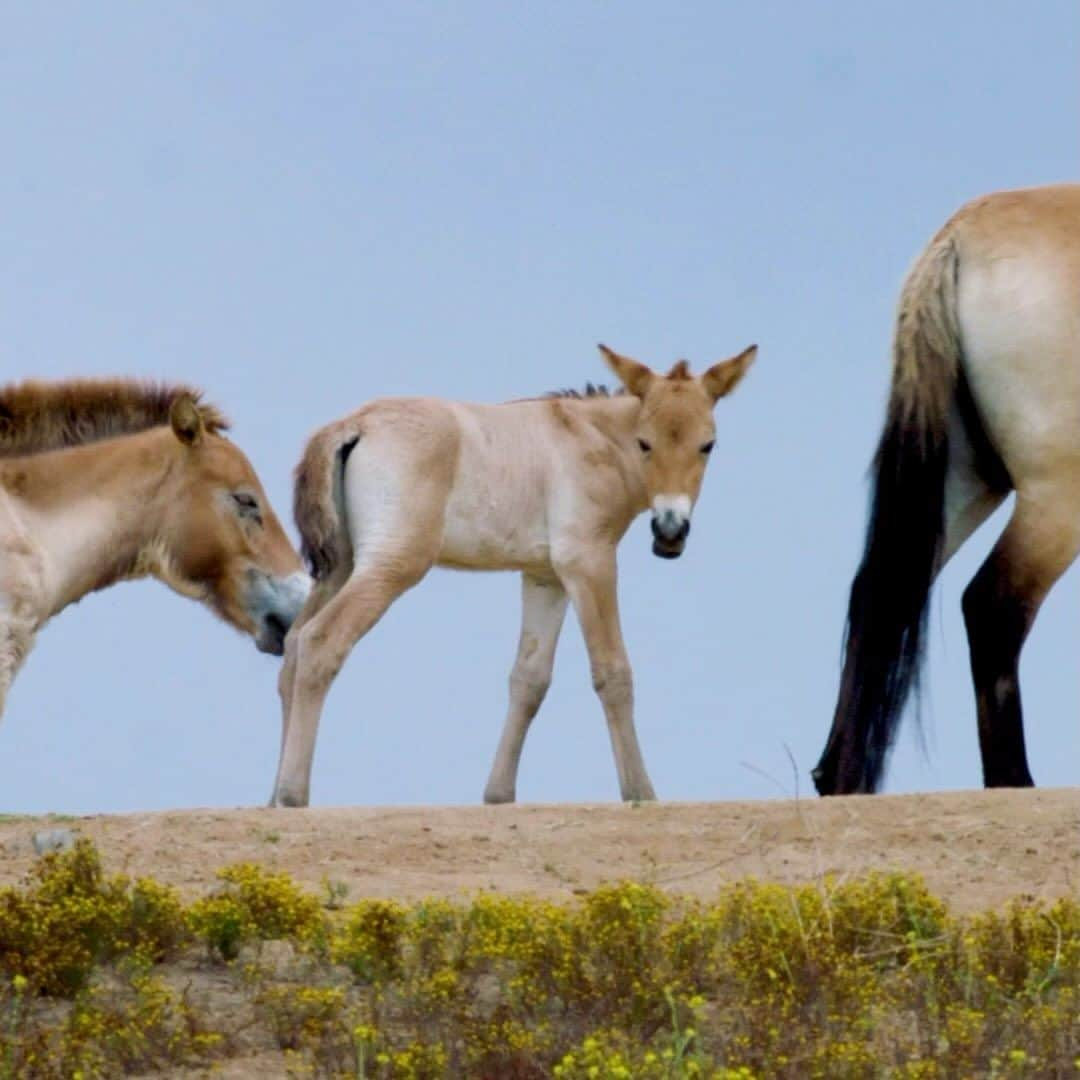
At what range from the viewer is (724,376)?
12281 millimetres

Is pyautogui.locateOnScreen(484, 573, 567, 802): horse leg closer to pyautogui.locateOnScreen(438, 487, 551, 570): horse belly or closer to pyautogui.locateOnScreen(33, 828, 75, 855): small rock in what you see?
pyautogui.locateOnScreen(438, 487, 551, 570): horse belly

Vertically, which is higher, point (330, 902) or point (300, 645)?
point (300, 645)

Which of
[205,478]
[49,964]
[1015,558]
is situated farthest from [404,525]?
[49,964]

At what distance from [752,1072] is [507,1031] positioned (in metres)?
0.73

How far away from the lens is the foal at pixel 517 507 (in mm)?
11586

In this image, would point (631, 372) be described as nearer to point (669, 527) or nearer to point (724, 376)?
point (724, 376)

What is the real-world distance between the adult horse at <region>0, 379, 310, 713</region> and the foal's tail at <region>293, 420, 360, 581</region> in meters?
0.81

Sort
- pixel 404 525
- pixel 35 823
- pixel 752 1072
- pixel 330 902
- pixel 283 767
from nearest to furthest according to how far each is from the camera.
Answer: pixel 752 1072 < pixel 330 902 < pixel 35 823 < pixel 283 767 < pixel 404 525

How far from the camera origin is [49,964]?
722 centimetres

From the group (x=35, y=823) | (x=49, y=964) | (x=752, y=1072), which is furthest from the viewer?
(x=35, y=823)

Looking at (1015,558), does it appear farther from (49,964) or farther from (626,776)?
(49,964)

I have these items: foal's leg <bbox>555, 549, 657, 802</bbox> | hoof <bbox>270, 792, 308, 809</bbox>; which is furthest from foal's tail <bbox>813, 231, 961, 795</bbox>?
hoof <bbox>270, 792, 308, 809</bbox>

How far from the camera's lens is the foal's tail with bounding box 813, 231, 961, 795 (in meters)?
10.7

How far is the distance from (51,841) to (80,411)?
7.25ft
